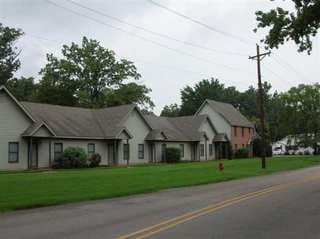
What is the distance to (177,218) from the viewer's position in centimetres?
1409

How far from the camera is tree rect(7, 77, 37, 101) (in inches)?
3044

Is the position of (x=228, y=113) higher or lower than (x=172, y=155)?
higher

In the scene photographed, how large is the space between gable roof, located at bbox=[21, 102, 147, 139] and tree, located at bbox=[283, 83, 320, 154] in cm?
3545

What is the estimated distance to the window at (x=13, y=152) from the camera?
41.9 m

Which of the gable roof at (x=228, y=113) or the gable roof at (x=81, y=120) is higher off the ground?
the gable roof at (x=228, y=113)

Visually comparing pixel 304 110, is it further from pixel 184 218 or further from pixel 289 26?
pixel 184 218

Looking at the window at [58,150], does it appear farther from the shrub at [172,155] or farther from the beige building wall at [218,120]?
the beige building wall at [218,120]

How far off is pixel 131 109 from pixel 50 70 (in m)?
25.1

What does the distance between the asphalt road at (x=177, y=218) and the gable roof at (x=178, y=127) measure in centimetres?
3948

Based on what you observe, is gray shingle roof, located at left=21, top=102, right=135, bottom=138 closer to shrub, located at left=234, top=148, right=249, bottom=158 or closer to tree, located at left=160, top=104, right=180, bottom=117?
shrub, located at left=234, top=148, right=249, bottom=158

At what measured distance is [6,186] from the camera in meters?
23.9

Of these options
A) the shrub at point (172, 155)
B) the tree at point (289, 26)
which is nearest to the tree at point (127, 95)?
the shrub at point (172, 155)

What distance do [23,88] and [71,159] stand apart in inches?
1508

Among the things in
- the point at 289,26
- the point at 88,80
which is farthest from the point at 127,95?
the point at 289,26
